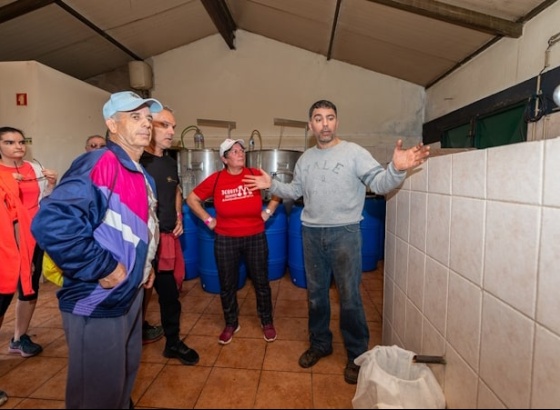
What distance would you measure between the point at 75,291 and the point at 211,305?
1.88m

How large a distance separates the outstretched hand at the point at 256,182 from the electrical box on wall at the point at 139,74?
366 centimetres

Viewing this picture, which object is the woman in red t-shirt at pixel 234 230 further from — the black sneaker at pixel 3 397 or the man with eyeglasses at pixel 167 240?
the black sneaker at pixel 3 397

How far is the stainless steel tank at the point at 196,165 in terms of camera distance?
3.93 metres

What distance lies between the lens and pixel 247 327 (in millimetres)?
2344

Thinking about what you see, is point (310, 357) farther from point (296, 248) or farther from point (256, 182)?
point (296, 248)

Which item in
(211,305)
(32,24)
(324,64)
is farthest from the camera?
(324,64)

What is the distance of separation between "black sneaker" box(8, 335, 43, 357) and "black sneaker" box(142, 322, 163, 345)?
0.64 meters

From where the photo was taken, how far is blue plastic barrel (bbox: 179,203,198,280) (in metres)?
3.18

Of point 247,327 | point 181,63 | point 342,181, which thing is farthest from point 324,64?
point 247,327

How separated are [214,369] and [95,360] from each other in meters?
0.98

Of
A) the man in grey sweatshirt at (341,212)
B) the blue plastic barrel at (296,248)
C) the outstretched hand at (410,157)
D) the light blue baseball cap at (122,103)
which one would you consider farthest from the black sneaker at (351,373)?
the light blue baseball cap at (122,103)

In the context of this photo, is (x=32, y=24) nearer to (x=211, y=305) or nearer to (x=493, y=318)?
(x=211, y=305)

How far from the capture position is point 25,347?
1975mm

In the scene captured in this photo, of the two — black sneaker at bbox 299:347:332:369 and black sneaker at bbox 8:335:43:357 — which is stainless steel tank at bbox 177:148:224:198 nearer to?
black sneaker at bbox 8:335:43:357
